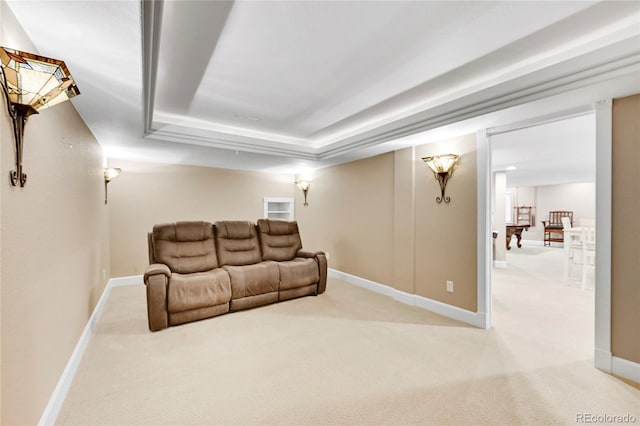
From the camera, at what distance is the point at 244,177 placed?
235 inches

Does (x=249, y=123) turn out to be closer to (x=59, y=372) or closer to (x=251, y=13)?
(x=251, y=13)

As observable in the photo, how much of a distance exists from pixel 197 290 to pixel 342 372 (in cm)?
185

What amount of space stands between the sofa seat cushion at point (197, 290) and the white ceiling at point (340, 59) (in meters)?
1.72

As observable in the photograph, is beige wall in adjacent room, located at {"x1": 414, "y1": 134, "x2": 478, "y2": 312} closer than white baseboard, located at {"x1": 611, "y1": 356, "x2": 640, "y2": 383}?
No

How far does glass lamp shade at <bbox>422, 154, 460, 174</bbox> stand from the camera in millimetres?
3314

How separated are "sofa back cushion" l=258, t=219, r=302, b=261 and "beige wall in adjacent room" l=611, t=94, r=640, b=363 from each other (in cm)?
355

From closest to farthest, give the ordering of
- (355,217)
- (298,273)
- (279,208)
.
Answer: (298,273), (355,217), (279,208)

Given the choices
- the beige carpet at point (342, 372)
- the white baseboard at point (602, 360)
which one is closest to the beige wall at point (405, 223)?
the beige carpet at point (342, 372)

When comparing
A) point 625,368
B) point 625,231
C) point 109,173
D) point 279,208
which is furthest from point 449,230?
point 109,173

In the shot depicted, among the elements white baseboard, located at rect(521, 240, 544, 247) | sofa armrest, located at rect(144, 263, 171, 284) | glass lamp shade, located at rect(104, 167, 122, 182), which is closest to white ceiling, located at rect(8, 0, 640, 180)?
glass lamp shade, located at rect(104, 167, 122, 182)

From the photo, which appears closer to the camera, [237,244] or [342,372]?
[342,372]

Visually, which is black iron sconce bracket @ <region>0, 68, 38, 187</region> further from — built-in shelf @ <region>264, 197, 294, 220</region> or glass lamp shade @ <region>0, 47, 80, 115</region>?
built-in shelf @ <region>264, 197, 294, 220</region>

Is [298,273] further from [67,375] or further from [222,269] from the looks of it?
[67,375]

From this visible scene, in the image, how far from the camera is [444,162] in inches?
131
